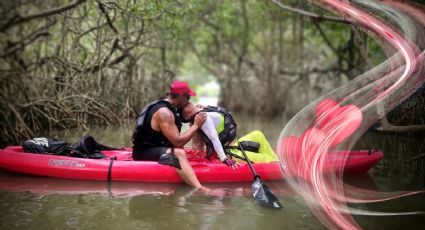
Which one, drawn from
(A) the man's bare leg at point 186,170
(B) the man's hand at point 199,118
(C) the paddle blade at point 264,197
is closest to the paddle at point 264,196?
(C) the paddle blade at point 264,197

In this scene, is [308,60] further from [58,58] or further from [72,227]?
[72,227]

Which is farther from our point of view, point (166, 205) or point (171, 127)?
point (171, 127)

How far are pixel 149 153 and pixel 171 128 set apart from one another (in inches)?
22.4

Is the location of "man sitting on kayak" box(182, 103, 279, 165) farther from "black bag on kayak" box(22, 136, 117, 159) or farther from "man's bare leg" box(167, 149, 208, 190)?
"black bag on kayak" box(22, 136, 117, 159)

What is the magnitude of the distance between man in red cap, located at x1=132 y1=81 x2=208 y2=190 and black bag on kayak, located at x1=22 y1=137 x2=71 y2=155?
2.93ft

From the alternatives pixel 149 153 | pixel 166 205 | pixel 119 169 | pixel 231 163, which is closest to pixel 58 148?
pixel 119 169

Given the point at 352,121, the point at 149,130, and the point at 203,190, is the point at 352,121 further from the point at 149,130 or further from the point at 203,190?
the point at 149,130

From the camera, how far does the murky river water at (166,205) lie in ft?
12.1

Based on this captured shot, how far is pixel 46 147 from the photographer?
203 inches

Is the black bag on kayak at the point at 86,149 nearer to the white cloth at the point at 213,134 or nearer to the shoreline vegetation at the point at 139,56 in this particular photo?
the shoreline vegetation at the point at 139,56

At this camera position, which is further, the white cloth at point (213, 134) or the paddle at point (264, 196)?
the white cloth at point (213, 134)

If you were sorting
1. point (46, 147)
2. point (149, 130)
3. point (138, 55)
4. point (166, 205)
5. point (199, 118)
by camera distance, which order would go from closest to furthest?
point (166, 205) < point (199, 118) < point (149, 130) < point (46, 147) < point (138, 55)

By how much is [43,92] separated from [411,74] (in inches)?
219

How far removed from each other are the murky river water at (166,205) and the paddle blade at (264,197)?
0.24 feet
